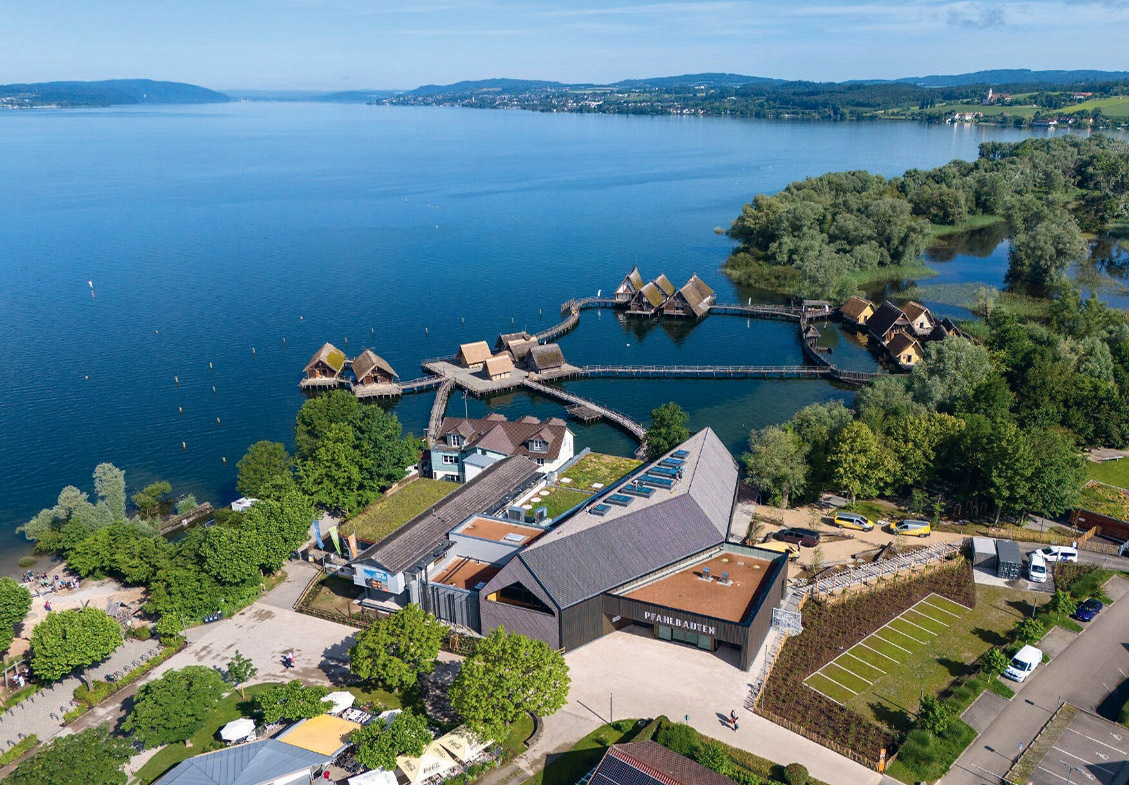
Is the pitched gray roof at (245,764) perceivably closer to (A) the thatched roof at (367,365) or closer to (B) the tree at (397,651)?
(B) the tree at (397,651)

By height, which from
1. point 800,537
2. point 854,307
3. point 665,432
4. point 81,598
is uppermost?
point 854,307

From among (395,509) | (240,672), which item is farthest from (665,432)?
(240,672)

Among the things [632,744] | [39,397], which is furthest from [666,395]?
[39,397]

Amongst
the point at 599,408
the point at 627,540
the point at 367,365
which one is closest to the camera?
the point at 627,540

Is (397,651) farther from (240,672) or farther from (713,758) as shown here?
(713,758)

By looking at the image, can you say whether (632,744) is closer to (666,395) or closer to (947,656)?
(947,656)
